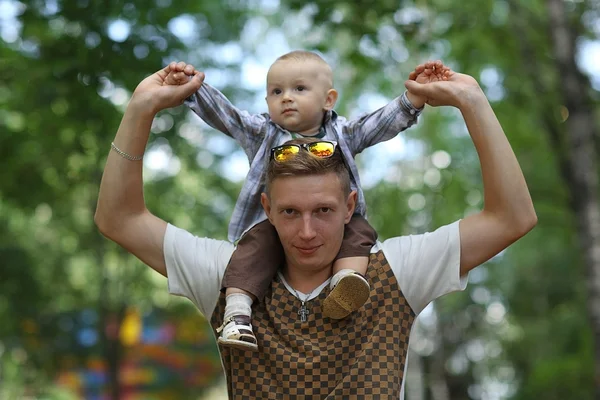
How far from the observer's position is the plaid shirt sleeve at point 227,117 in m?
3.08

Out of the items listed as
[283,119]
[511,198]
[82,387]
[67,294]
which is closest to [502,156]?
[511,198]

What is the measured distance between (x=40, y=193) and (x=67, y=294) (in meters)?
11.2

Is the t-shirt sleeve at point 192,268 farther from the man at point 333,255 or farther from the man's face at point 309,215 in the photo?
the man's face at point 309,215

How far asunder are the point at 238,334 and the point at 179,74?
3.00ft

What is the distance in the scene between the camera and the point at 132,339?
2395 cm

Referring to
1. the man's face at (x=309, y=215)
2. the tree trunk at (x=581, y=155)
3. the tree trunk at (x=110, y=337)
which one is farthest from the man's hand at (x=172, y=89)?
the tree trunk at (x=110, y=337)

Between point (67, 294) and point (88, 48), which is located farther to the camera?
point (67, 294)

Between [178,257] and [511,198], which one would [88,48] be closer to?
[178,257]

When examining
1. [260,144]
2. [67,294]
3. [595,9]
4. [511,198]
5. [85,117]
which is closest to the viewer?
[511,198]

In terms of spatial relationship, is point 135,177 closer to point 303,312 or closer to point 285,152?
point 285,152

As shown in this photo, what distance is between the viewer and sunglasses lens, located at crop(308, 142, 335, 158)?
2887mm

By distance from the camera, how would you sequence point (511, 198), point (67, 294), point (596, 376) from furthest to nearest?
point (67, 294)
point (596, 376)
point (511, 198)

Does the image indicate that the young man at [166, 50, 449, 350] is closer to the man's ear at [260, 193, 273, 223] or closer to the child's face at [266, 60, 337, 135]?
the child's face at [266, 60, 337, 135]

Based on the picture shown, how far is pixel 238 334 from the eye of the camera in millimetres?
2748
